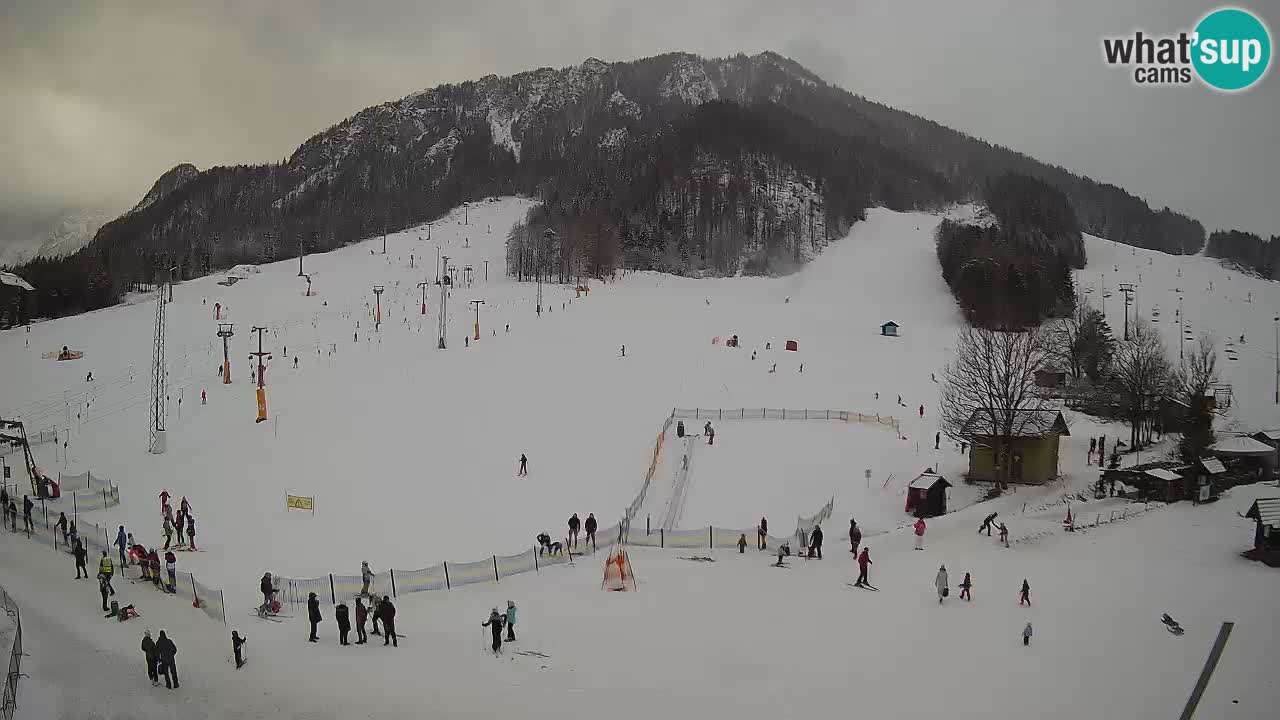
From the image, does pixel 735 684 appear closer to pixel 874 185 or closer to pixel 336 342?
pixel 336 342

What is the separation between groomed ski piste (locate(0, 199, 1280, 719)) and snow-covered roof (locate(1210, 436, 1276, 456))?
4657 mm

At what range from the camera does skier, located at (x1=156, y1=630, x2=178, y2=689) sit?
1320 cm

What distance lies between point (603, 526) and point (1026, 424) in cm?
1913

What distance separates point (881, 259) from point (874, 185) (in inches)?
2322

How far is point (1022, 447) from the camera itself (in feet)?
104

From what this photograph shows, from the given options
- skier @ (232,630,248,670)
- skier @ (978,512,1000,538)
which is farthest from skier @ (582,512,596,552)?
skier @ (978,512,1000,538)

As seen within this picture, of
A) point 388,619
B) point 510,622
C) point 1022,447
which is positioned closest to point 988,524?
point 1022,447

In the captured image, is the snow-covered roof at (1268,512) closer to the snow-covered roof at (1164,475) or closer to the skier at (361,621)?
the snow-covered roof at (1164,475)

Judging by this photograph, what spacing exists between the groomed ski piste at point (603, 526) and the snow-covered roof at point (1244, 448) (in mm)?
4657

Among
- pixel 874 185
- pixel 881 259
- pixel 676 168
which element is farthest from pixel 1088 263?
pixel 676 168

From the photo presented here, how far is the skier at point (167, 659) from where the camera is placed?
520 inches

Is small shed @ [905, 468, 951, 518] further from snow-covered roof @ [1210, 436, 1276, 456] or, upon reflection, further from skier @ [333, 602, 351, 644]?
skier @ [333, 602, 351, 644]

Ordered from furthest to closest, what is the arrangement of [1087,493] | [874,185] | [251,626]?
[874,185] < [1087,493] < [251,626]

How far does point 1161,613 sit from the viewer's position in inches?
599
